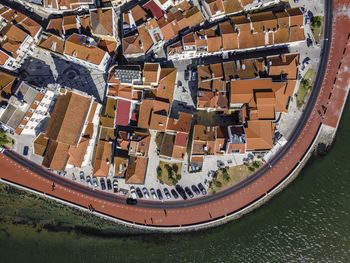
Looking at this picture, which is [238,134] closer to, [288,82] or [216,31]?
[288,82]

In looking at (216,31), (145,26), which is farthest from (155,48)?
(216,31)

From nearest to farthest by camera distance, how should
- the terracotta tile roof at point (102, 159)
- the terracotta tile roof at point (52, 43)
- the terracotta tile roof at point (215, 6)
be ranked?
the terracotta tile roof at point (52, 43)
the terracotta tile roof at point (215, 6)
the terracotta tile roof at point (102, 159)

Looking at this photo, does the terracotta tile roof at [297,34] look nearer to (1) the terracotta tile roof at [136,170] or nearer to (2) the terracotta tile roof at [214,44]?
(2) the terracotta tile roof at [214,44]

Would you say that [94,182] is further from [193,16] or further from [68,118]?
[193,16]

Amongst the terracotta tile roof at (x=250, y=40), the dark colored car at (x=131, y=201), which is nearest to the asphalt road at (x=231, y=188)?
the dark colored car at (x=131, y=201)

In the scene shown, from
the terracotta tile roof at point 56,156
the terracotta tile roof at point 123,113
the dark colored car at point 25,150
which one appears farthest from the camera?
the dark colored car at point 25,150
